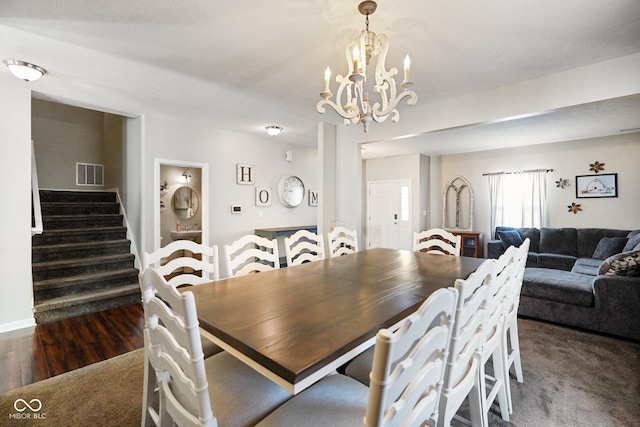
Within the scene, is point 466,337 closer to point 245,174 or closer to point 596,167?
point 245,174

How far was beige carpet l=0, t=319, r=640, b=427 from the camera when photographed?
67.7 inches

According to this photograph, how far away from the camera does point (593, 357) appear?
2434 mm

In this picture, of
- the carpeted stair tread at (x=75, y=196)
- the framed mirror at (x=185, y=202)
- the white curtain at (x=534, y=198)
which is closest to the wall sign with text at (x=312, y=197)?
the framed mirror at (x=185, y=202)

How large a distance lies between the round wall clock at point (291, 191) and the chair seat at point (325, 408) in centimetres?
462

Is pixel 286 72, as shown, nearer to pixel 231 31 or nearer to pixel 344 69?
pixel 344 69

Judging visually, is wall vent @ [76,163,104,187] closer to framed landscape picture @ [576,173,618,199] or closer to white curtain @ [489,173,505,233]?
white curtain @ [489,173,505,233]

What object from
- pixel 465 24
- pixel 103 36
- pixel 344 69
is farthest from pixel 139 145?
pixel 465 24

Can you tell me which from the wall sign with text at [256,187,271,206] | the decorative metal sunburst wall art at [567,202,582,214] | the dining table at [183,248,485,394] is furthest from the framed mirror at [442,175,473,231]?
the dining table at [183,248,485,394]

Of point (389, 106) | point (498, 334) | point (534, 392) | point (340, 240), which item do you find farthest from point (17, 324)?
point (534, 392)

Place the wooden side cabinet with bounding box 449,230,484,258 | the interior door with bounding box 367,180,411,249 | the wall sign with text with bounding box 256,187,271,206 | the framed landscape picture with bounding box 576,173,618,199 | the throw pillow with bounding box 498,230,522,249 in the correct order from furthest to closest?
the interior door with bounding box 367,180,411,249 < the wooden side cabinet with bounding box 449,230,484,258 < the wall sign with text with bounding box 256,187,271,206 < the throw pillow with bounding box 498,230,522,249 < the framed landscape picture with bounding box 576,173,618,199

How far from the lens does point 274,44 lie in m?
2.25

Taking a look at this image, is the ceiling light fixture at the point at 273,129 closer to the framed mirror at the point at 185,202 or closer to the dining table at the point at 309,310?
the framed mirror at the point at 185,202

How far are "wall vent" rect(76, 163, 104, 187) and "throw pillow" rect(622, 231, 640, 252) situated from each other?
341 inches

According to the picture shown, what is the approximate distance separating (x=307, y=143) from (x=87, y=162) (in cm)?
418
